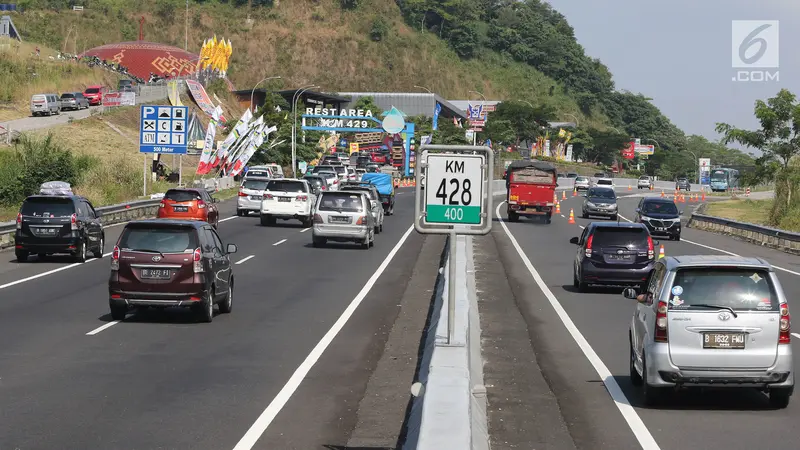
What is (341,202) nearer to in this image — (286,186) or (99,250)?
(99,250)

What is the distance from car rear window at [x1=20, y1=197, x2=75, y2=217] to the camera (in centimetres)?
2923

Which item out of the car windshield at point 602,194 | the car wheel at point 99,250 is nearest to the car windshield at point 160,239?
the car wheel at point 99,250

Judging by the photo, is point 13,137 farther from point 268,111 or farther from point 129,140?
point 268,111

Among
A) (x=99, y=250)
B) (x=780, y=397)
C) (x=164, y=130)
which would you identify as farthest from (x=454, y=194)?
(x=164, y=130)

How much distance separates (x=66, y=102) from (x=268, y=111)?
16876mm

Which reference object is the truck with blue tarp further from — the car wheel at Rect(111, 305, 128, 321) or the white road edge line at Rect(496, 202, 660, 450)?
the car wheel at Rect(111, 305, 128, 321)

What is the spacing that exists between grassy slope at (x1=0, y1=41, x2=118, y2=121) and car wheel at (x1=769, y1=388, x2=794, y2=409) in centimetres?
8405

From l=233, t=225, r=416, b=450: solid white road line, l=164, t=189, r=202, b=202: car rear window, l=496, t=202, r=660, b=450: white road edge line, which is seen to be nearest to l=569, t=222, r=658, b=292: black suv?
l=496, t=202, r=660, b=450: white road edge line

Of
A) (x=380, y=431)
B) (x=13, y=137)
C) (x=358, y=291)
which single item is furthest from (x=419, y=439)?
(x=13, y=137)

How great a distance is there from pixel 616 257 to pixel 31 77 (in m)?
87.4

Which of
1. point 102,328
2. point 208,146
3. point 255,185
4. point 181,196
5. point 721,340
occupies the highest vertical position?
point 208,146

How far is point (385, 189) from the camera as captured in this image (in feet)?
202

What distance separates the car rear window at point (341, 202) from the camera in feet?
122

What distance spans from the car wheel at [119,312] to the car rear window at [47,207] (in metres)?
10.7
